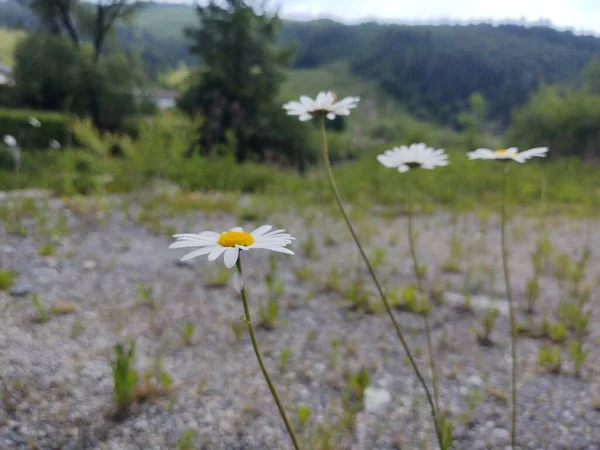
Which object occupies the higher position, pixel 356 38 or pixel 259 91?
pixel 356 38

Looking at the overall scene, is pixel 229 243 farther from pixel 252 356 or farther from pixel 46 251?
pixel 46 251

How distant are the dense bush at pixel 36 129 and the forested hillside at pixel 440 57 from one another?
13.1ft

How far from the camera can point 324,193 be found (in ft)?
16.8

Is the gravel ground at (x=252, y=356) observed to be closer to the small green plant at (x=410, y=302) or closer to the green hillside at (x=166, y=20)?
the small green plant at (x=410, y=302)

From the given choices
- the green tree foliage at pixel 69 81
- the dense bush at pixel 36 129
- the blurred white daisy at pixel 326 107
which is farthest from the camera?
the green tree foliage at pixel 69 81

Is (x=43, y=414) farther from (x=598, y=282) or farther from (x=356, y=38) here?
(x=356, y=38)

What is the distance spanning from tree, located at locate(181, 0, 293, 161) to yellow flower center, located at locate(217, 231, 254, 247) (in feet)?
32.0

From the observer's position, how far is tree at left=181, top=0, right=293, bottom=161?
1066 centimetres

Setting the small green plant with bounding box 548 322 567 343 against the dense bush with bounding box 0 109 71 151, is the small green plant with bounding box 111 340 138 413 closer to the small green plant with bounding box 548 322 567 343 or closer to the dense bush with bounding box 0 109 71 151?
the small green plant with bounding box 548 322 567 343

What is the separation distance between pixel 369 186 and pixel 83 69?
43.7ft

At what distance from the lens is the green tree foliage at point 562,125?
8844 mm

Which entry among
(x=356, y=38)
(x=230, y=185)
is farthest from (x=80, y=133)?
(x=356, y=38)

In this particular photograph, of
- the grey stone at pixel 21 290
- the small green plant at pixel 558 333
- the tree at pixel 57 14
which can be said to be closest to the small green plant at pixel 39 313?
the grey stone at pixel 21 290

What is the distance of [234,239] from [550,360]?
141 cm
